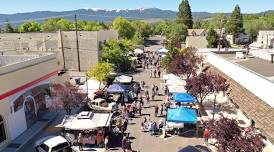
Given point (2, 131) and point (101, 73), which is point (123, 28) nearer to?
point (101, 73)

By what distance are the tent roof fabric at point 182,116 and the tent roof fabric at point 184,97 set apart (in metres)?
3.69

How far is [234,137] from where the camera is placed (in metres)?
14.2

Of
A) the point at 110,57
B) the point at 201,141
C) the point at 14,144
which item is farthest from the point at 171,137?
the point at 110,57

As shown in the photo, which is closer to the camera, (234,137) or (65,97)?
(234,137)

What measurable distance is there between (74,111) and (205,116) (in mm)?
11691

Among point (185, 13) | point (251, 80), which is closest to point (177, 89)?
point (251, 80)

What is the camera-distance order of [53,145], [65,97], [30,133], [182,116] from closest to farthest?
[53,145] → [182,116] → [30,133] → [65,97]

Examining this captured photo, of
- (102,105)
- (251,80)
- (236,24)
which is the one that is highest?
(236,24)

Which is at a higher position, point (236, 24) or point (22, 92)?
point (236, 24)

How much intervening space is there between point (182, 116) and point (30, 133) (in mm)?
11452

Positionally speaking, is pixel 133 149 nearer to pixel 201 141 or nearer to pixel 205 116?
A: pixel 201 141

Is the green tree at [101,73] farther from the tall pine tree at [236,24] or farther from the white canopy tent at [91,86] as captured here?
the tall pine tree at [236,24]

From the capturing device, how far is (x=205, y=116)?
82.0ft

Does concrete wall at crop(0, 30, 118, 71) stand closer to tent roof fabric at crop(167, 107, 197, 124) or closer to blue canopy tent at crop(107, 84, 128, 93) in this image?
blue canopy tent at crop(107, 84, 128, 93)
